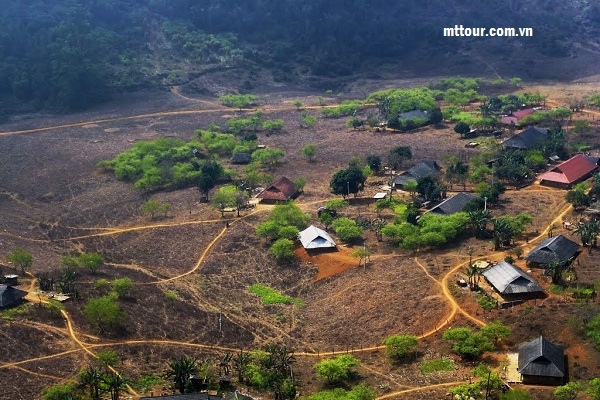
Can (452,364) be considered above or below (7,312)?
below

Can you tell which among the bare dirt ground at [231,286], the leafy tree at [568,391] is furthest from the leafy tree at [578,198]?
the leafy tree at [568,391]

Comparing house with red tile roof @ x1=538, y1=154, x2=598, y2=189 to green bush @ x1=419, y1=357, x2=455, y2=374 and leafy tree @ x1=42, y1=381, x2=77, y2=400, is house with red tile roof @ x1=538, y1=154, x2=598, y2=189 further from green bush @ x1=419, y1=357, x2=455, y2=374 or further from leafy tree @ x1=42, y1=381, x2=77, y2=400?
leafy tree @ x1=42, y1=381, x2=77, y2=400

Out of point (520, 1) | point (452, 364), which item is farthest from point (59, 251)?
point (520, 1)

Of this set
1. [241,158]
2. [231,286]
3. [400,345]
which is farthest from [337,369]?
[241,158]

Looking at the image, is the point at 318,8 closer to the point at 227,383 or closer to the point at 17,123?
the point at 17,123

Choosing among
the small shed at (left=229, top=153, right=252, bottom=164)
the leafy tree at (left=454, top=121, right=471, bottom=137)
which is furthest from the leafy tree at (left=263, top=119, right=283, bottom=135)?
the leafy tree at (left=454, top=121, right=471, bottom=137)

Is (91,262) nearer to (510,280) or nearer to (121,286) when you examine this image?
(121,286)

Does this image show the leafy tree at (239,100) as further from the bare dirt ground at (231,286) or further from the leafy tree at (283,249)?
the leafy tree at (283,249)
